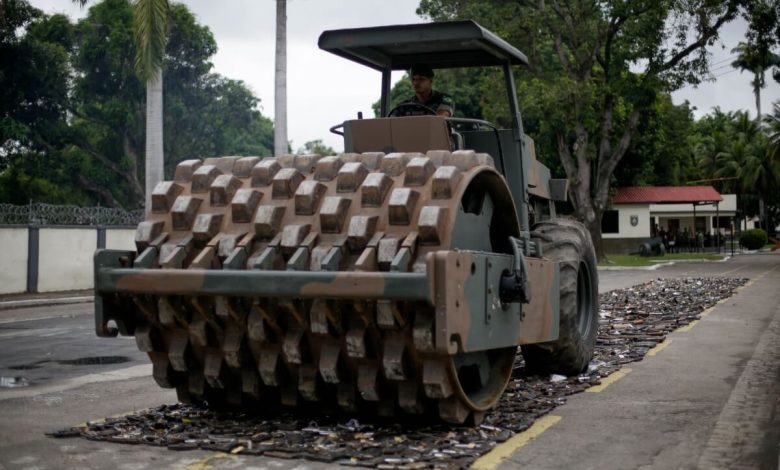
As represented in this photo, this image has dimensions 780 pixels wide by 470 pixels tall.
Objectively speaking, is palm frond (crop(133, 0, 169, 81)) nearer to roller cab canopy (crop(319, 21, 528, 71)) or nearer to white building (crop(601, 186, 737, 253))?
roller cab canopy (crop(319, 21, 528, 71))

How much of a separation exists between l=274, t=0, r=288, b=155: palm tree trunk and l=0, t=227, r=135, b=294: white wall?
18.8ft

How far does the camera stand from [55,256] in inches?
963

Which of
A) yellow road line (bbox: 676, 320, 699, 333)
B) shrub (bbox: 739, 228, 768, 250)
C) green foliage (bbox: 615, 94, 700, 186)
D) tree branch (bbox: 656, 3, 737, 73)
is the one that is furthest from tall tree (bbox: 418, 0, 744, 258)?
shrub (bbox: 739, 228, 768, 250)

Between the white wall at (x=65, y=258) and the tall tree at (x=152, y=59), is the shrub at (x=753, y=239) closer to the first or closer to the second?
the white wall at (x=65, y=258)

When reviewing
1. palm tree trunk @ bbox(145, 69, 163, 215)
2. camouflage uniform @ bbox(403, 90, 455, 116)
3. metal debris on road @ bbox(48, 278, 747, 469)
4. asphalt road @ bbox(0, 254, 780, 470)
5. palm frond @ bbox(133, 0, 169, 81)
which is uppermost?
palm frond @ bbox(133, 0, 169, 81)

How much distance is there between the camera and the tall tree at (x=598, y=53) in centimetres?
3369

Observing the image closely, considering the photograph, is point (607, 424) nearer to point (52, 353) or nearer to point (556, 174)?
point (52, 353)

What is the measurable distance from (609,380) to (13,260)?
18.5 meters

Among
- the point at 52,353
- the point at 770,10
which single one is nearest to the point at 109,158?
the point at 770,10

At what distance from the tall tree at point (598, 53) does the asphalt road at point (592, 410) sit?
2270 centimetres

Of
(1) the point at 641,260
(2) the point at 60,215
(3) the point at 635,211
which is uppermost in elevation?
(3) the point at 635,211

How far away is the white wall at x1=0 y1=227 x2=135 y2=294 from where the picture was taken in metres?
23.1

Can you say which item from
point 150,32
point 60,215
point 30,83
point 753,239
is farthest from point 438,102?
point 753,239

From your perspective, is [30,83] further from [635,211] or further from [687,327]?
[635,211]
